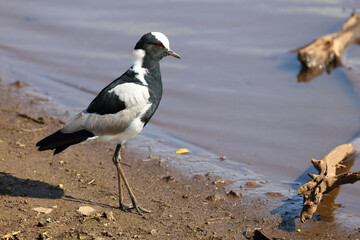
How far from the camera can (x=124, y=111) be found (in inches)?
208

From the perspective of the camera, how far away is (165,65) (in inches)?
384

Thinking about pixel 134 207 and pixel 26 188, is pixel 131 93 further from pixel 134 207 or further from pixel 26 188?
pixel 26 188

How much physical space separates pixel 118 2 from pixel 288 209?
8.76m

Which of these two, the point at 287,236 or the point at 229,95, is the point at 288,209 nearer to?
the point at 287,236

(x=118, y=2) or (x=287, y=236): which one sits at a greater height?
(x=118, y=2)

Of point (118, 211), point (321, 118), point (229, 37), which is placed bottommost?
point (118, 211)

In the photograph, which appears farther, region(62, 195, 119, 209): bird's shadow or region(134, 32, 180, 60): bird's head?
region(134, 32, 180, 60): bird's head

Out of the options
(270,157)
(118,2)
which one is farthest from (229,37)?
(270,157)

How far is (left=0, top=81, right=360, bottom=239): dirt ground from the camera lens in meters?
4.79

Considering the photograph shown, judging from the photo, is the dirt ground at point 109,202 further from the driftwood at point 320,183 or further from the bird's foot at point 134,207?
the driftwood at point 320,183

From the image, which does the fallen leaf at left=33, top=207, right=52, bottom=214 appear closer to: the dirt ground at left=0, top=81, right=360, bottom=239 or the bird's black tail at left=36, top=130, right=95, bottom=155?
the dirt ground at left=0, top=81, right=360, bottom=239

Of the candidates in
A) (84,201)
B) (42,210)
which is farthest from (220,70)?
(42,210)

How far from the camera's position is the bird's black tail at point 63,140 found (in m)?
5.28

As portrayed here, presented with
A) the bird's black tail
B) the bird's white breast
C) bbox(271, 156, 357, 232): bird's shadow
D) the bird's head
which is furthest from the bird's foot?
the bird's head
